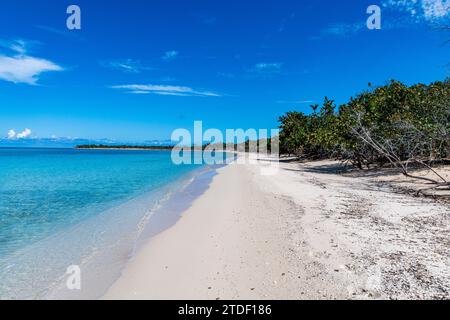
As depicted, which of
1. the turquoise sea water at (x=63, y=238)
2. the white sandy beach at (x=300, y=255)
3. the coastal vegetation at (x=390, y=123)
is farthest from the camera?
the coastal vegetation at (x=390, y=123)

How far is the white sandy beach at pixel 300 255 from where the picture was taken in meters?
3.43

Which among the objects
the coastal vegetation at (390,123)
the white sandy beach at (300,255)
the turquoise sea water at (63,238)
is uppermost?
the coastal vegetation at (390,123)

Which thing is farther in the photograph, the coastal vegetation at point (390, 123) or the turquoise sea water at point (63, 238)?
the coastal vegetation at point (390, 123)

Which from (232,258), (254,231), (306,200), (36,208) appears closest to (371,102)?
(306,200)

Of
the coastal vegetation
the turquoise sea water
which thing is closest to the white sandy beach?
the turquoise sea water

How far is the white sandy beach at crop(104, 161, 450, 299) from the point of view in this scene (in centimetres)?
343

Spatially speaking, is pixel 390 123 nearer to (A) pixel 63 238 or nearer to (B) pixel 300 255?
(B) pixel 300 255

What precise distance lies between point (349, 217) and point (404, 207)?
6.43 feet

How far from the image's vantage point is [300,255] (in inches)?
175

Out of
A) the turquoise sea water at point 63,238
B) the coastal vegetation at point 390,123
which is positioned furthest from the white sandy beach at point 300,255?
the coastal vegetation at point 390,123

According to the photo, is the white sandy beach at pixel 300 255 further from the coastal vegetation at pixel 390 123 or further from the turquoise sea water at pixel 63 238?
the coastal vegetation at pixel 390 123

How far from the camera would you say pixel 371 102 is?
17.8m

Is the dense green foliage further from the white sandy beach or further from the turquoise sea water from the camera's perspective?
the turquoise sea water

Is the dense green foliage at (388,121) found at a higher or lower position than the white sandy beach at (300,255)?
higher
